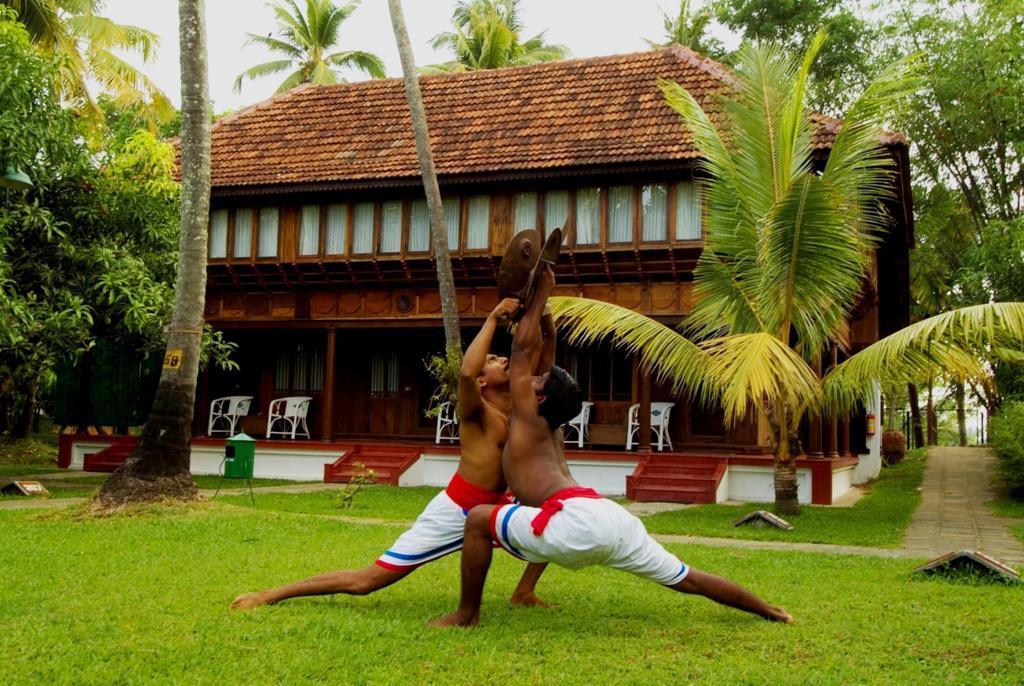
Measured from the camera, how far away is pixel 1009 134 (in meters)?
22.6

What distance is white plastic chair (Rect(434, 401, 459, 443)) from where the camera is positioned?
62.4ft

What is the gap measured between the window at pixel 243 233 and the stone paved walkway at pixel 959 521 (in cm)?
1283

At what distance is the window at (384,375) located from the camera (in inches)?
848

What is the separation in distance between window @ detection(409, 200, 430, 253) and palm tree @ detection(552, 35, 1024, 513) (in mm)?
6230

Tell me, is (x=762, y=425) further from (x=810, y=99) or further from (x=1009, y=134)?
(x=810, y=99)

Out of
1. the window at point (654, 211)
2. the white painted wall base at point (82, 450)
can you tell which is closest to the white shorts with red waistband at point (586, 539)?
the window at point (654, 211)

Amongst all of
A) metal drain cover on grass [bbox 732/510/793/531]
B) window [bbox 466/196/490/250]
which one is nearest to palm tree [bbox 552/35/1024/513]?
metal drain cover on grass [bbox 732/510/793/531]

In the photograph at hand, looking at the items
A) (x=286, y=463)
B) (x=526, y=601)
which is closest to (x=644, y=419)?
(x=286, y=463)

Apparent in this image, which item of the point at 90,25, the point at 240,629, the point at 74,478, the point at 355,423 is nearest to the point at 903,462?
the point at 355,423

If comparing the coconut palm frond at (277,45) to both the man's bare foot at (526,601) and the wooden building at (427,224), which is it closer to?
the wooden building at (427,224)

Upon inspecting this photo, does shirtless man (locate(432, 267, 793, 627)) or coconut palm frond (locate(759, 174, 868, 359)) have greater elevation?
coconut palm frond (locate(759, 174, 868, 359))

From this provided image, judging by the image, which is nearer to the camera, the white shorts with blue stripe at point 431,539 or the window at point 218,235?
the white shorts with blue stripe at point 431,539

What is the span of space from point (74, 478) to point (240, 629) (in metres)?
13.4

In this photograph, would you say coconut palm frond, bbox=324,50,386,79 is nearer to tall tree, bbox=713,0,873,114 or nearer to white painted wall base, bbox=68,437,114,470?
tall tree, bbox=713,0,873,114
